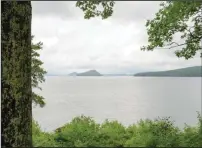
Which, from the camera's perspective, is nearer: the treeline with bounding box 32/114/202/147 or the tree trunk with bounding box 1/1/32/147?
the tree trunk with bounding box 1/1/32/147

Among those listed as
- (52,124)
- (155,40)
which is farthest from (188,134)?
(52,124)

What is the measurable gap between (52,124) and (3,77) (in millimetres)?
58133

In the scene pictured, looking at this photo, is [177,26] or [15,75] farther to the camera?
[177,26]

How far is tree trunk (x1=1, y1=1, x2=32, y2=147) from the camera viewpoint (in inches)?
232

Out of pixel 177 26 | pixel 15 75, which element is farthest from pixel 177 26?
pixel 15 75

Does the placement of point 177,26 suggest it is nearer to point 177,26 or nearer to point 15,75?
point 177,26

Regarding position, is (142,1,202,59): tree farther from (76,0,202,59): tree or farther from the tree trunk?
the tree trunk

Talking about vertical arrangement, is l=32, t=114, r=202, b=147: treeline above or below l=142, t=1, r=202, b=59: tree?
below

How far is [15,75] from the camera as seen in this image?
5.93 meters

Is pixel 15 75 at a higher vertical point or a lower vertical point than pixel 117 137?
higher

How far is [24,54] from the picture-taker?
19.6 feet

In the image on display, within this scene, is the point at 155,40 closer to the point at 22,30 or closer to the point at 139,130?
the point at 139,130

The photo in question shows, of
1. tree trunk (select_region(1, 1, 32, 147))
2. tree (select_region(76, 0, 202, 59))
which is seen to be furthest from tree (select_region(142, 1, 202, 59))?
tree trunk (select_region(1, 1, 32, 147))

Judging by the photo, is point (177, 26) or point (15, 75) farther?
→ point (177, 26)
